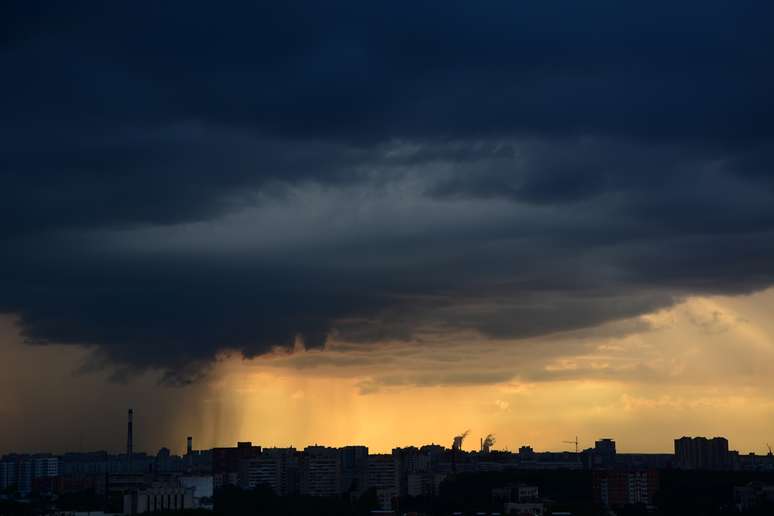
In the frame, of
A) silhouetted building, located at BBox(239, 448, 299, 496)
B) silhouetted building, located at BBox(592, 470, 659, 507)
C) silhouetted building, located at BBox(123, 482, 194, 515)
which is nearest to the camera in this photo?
silhouetted building, located at BBox(123, 482, 194, 515)

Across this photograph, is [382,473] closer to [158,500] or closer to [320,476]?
[320,476]

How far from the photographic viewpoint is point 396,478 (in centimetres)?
18388

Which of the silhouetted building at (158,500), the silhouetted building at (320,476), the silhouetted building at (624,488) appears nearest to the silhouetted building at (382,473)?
the silhouetted building at (320,476)

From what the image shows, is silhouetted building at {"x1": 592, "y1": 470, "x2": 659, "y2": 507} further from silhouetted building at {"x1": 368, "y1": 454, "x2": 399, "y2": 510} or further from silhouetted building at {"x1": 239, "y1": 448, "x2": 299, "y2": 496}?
silhouetted building at {"x1": 239, "y1": 448, "x2": 299, "y2": 496}

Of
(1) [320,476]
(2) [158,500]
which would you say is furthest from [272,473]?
(2) [158,500]

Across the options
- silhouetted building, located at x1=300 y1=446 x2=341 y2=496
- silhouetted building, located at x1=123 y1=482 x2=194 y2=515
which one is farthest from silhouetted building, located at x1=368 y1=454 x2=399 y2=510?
silhouetted building, located at x1=123 y1=482 x2=194 y2=515

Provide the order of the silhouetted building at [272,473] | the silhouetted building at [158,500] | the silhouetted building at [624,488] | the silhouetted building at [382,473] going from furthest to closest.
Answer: the silhouetted building at [272,473]
the silhouetted building at [382,473]
the silhouetted building at [624,488]
the silhouetted building at [158,500]

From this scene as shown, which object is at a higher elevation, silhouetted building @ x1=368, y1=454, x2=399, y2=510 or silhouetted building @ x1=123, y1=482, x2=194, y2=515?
silhouetted building @ x1=368, y1=454, x2=399, y2=510

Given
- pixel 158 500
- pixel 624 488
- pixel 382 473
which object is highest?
pixel 382 473

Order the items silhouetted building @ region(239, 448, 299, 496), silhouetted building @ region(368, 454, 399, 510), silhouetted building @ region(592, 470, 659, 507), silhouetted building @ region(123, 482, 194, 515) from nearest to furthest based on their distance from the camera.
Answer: silhouetted building @ region(123, 482, 194, 515)
silhouetted building @ region(592, 470, 659, 507)
silhouetted building @ region(368, 454, 399, 510)
silhouetted building @ region(239, 448, 299, 496)

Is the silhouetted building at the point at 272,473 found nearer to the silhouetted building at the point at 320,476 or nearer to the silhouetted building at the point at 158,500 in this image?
the silhouetted building at the point at 320,476

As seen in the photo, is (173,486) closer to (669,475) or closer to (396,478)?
(396,478)

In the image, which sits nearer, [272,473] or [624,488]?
[624,488]

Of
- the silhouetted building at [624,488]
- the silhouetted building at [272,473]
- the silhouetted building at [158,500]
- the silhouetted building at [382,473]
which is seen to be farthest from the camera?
the silhouetted building at [272,473]
